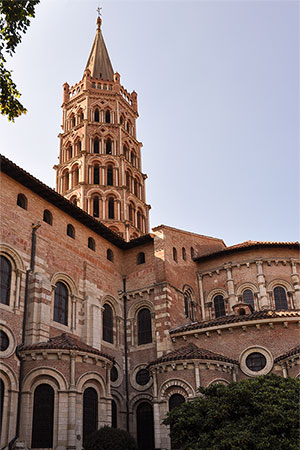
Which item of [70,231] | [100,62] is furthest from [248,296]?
[100,62]

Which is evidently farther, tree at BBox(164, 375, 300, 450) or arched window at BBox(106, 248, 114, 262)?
arched window at BBox(106, 248, 114, 262)

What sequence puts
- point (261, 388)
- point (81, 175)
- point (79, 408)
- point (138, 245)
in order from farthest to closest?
point (81, 175), point (138, 245), point (79, 408), point (261, 388)

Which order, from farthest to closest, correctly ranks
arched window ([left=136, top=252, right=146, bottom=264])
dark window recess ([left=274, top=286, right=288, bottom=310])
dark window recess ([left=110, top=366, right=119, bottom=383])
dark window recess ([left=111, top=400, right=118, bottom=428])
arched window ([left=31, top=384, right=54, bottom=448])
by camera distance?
arched window ([left=136, top=252, right=146, bottom=264]) < dark window recess ([left=274, top=286, right=288, bottom=310]) < dark window recess ([left=110, top=366, right=119, bottom=383]) < dark window recess ([left=111, top=400, right=118, bottom=428]) < arched window ([left=31, top=384, right=54, bottom=448])

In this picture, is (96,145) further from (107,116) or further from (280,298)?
(280,298)

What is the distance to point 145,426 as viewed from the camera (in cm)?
2784

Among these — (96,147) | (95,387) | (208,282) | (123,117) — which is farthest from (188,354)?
(123,117)

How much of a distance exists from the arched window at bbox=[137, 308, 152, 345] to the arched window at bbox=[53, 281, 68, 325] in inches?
230

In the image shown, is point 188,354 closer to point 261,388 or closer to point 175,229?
point 261,388

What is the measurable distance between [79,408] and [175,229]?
562 inches

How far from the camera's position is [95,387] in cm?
2408

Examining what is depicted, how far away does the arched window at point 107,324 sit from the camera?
29.7m

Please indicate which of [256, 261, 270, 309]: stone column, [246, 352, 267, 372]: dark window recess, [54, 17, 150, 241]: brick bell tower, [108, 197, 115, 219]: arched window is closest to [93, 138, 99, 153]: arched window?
[54, 17, 150, 241]: brick bell tower

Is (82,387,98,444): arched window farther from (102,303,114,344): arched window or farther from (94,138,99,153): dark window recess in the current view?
(94,138,99,153): dark window recess

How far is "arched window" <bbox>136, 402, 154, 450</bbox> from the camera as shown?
1072 inches
